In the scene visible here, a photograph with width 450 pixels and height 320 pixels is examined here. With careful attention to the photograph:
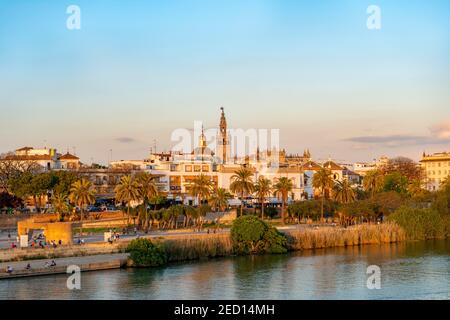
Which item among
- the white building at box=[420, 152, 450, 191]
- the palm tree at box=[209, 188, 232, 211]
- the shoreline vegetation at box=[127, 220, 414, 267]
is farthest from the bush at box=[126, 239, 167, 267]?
the white building at box=[420, 152, 450, 191]

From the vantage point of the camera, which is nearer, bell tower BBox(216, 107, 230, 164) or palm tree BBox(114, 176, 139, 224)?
palm tree BBox(114, 176, 139, 224)

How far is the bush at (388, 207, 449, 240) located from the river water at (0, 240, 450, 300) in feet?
30.1

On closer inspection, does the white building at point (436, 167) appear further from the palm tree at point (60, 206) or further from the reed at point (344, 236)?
the palm tree at point (60, 206)

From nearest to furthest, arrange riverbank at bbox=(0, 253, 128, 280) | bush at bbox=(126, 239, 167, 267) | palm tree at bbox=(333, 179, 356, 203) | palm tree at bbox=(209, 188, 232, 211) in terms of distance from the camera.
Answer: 1. riverbank at bbox=(0, 253, 128, 280)
2. bush at bbox=(126, 239, 167, 267)
3. palm tree at bbox=(209, 188, 232, 211)
4. palm tree at bbox=(333, 179, 356, 203)

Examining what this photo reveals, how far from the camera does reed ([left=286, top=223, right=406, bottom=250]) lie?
180 feet

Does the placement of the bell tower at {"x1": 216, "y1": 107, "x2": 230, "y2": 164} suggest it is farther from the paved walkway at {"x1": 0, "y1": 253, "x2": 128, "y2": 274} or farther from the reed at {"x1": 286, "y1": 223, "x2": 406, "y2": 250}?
the paved walkway at {"x1": 0, "y1": 253, "x2": 128, "y2": 274}

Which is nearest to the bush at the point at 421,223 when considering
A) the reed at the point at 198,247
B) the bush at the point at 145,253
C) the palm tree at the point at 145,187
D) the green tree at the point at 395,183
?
the reed at the point at 198,247

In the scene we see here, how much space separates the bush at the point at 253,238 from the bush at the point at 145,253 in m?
6.72

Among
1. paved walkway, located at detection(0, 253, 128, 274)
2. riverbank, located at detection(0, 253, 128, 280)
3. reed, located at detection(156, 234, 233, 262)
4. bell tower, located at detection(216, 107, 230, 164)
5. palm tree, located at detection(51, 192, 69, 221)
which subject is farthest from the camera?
bell tower, located at detection(216, 107, 230, 164)

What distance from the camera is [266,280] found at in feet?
133

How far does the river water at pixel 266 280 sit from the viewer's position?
3616 centimetres

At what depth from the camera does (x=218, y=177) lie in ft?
302

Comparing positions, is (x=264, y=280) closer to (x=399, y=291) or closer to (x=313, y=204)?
(x=399, y=291)
